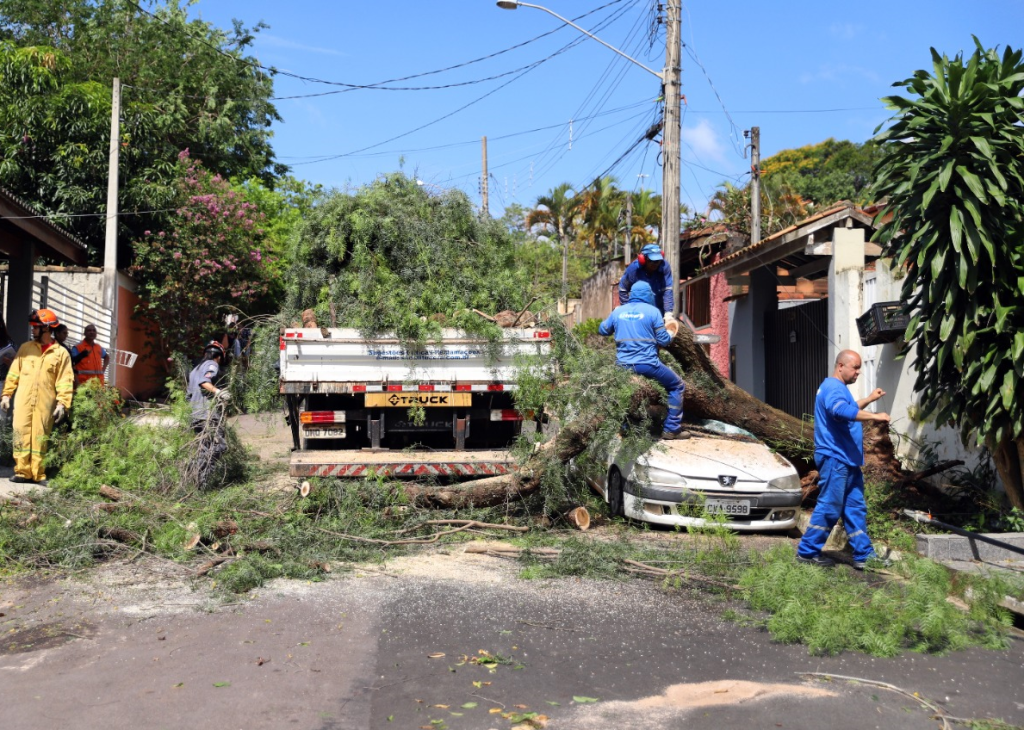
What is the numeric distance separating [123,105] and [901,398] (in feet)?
62.8

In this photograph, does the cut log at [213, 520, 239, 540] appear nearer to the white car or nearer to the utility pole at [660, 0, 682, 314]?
the white car

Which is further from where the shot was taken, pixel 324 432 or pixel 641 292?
pixel 641 292

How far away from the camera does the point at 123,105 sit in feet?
73.5

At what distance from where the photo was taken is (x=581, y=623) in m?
5.95

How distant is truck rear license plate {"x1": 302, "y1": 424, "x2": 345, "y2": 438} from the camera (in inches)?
356

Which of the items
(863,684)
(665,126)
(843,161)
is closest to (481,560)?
(863,684)

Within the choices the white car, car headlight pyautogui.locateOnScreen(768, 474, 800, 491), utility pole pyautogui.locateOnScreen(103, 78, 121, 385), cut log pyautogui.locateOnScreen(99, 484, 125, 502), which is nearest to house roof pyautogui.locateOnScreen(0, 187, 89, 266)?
utility pole pyautogui.locateOnScreen(103, 78, 121, 385)

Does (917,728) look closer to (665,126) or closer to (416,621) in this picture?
(416,621)

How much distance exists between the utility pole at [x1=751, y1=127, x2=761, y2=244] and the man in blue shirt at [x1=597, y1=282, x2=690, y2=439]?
15.0 m

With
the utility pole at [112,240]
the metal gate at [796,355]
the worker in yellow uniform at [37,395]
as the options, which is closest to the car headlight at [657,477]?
the metal gate at [796,355]

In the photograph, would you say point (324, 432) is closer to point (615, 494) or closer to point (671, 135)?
point (615, 494)

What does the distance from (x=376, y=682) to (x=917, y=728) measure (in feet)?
8.53

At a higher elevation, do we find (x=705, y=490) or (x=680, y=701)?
(x=705, y=490)

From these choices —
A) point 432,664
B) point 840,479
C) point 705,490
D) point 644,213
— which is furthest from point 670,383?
point 644,213
